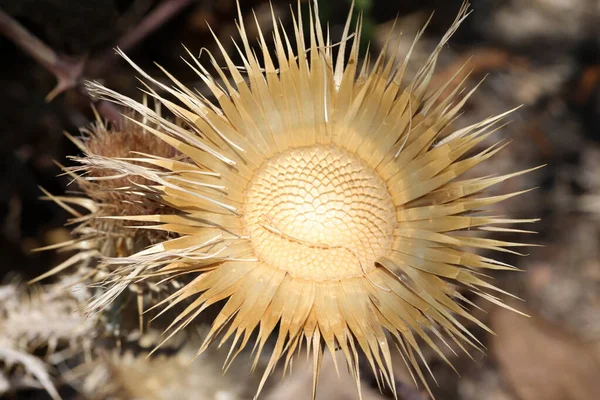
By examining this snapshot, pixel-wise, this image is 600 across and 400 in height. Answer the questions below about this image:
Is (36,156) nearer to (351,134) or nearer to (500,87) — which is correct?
(351,134)

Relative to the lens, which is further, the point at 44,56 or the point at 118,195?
the point at 44,56

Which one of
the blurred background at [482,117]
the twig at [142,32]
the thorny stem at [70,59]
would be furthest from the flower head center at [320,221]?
the twig at [142,32]

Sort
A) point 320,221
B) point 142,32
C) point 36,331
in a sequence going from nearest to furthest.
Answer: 1. point 320,221
2. point 36,331
3. point 142,32

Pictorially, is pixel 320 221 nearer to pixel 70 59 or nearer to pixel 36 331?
pixel 36 331

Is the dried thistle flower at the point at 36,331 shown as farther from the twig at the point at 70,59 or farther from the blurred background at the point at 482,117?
the twig at the point at 70,59

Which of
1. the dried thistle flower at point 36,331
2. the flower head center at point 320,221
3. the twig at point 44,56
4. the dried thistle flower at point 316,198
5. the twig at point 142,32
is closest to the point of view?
the dried thistle flower at point 316,198

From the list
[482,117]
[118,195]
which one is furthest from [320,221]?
[482,117]
